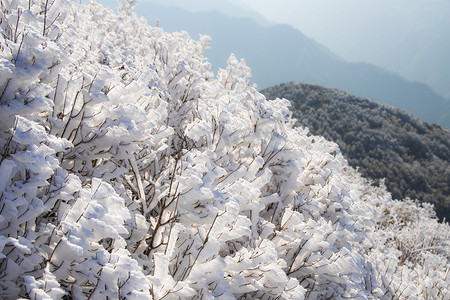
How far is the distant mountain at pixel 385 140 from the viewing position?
24.7 meters

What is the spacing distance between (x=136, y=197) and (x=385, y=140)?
2904cm

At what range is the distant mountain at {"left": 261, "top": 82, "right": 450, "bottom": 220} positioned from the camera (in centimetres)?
2467

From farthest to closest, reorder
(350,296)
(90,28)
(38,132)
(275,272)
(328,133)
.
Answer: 1. (328,133)
2. (90,28)
3. (350,296)
4. (275,272)
5. (38,132)

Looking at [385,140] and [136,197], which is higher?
[136,197]

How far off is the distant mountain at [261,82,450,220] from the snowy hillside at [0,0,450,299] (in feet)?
78.9

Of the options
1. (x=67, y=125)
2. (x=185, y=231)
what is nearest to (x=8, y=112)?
(x=67, y=125)

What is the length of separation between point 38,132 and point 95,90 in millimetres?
557

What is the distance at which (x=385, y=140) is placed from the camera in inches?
1052

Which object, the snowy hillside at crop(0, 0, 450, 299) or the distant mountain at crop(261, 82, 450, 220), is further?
the distant mountain at crop(261, 82, 450, 220)

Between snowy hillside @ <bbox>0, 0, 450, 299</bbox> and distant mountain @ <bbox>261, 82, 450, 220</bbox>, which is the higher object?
snowy hillside @ <bbox>0, 0, 450, 299</bbox>

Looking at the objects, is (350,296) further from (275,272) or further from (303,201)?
(275,272)

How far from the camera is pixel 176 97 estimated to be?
3.57 metres

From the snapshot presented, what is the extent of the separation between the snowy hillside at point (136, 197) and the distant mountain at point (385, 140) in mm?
24043

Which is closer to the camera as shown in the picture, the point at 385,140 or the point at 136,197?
the point at 136,197
